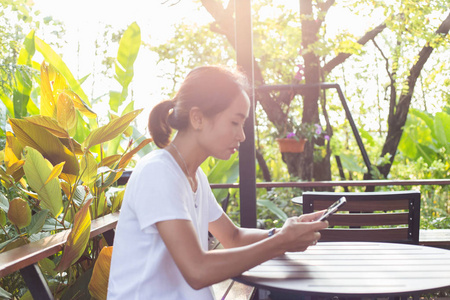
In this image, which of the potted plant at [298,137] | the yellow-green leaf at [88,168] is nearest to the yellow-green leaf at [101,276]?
the yellow-green leaf at [88,168]

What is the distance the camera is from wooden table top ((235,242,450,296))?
130 cm

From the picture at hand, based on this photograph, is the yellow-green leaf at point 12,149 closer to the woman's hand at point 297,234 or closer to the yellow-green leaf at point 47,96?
the yellow-green leaf at point 47,96

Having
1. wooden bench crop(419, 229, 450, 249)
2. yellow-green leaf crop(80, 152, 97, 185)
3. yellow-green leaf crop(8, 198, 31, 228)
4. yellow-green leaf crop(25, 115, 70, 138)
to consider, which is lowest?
wooden bench crop(419, 229, 450, 249)

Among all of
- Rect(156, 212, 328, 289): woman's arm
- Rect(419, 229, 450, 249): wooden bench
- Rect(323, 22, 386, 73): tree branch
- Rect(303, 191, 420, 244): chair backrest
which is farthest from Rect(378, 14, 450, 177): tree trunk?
Rect(156, 212, 328, 289): woman's arm

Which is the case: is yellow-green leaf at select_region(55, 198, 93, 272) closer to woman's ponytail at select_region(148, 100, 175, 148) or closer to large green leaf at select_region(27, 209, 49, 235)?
large green leaf at select_region(27, 209, 49, 235)

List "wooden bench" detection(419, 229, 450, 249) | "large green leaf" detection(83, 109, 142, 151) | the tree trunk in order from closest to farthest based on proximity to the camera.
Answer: "large green leaf" detection(83, 109, 142, 151) < "wooden bench" detection(419, 229, 450, 249) < the tree trunk

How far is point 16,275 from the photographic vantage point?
6.91 feet

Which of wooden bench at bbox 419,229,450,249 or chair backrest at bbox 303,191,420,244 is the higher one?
chair backrest at bbox 303,191,420,244

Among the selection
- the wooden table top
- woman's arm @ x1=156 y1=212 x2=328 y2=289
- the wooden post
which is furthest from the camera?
the wooden post

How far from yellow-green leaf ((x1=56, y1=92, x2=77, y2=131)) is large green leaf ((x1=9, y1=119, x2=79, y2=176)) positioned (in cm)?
11

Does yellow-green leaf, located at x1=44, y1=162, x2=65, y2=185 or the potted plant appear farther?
the potted plant

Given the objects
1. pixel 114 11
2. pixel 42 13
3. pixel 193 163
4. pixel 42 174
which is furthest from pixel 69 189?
pixel 114 11

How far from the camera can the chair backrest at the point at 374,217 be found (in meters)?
2.16

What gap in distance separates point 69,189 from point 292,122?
13.9 ft
